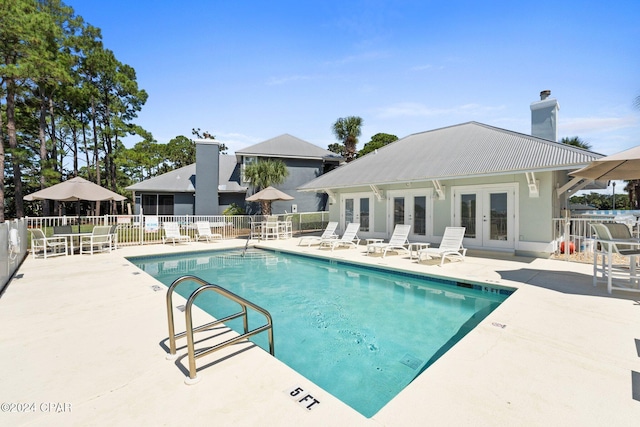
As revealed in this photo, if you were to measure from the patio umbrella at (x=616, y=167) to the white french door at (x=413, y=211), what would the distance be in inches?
232

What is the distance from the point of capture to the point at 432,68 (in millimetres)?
12492

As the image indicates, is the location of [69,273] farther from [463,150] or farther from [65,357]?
[463,150]

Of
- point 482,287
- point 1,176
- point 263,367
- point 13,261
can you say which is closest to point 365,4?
point 482,287

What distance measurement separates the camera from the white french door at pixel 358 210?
569 inches

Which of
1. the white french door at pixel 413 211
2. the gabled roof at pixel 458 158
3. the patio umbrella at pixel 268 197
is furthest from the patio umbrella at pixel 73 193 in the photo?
the white french door at pixel 413 211

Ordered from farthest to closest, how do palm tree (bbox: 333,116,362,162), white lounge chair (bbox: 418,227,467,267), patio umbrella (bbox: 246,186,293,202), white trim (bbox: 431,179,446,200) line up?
palm tree (bbox: 333,116,362,162)
patio umbrella (bbox: 246,186,293,202)
white trim (bbox: 431,179,446,200)
white lounge chair (bbox: 418,227,467,267)

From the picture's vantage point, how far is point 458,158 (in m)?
11.4

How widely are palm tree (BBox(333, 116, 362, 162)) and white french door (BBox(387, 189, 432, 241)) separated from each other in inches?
600

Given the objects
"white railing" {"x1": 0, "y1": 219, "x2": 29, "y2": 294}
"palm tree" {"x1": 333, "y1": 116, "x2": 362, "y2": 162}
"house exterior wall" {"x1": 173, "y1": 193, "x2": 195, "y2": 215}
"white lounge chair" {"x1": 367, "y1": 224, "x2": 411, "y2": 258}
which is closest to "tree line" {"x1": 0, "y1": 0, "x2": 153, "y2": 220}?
"house exterior wall" {"x1": 173, "y1": 193, "x2": 195, "y2": 215}

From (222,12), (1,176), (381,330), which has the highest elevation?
(222,12)

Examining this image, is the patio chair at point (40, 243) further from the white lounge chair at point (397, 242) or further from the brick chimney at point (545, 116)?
the brick chimney at point (545, 116)

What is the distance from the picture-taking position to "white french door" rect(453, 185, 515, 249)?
10109 mm

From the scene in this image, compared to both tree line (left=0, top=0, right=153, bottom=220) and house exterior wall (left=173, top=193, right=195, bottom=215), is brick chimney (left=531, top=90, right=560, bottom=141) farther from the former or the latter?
tree line (left=0, top=0, right=153, bottom=220)

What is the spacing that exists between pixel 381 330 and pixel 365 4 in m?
11.5
